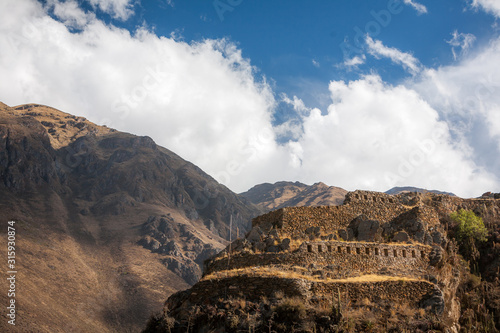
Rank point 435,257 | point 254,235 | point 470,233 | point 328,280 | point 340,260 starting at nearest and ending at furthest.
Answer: point 328,280 → point 340,260 → point 435,257 → point 254,235 → point 470,233

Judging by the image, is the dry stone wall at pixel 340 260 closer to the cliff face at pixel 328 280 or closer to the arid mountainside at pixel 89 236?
the cliff face at pixel 328 280

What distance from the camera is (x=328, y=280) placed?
93.8ft

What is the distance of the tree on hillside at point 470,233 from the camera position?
39031 millimetres

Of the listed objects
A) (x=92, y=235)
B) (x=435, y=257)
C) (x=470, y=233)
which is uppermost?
(x=92, y=235)

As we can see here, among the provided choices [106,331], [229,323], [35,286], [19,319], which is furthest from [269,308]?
[35,286]

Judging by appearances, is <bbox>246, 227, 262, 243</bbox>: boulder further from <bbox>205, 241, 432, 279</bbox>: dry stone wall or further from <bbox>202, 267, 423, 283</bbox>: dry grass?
<bbox>202, 267, 423, 283</bbox>: dry grass

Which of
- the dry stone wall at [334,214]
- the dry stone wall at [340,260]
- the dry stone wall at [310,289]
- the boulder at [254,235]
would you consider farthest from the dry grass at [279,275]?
the dry stone wall at [334,214]

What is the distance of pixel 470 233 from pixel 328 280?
18053 mm

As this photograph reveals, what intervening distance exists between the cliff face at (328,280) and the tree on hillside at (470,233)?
7.78 ft

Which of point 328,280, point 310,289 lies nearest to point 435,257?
point 328,280

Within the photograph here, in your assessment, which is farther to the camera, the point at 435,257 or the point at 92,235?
the point at 92,235

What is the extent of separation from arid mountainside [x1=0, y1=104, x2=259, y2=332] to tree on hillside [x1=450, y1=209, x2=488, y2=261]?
67.1 meters

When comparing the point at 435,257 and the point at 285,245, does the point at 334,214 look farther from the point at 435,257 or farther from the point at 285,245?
the point at 435,257

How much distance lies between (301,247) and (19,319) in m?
65.8
